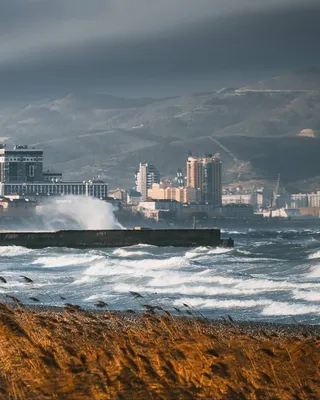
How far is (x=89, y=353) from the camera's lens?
11312 millimetres

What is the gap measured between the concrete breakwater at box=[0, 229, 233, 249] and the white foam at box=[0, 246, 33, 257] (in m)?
2.17

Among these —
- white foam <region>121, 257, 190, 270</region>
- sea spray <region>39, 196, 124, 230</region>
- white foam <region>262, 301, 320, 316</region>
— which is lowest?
sea spray <region>39, 196, 124, 230</region>

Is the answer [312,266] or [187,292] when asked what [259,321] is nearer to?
[187,292]

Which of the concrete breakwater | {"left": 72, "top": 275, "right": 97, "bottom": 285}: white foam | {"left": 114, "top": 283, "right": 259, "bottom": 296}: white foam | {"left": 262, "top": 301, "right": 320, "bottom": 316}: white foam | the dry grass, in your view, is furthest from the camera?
the concrete breakwater

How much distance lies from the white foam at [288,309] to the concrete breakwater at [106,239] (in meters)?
50.2

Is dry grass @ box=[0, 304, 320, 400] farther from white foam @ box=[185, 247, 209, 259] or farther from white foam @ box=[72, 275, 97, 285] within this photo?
white foam @ box=[185, 247, 209, 259]

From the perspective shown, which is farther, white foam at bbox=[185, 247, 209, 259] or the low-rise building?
the low-rise building

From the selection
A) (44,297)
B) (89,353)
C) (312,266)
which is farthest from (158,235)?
(89,353)

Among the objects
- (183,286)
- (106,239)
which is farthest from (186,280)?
(106,239)

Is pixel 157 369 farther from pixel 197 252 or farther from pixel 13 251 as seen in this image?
pixel 13 251

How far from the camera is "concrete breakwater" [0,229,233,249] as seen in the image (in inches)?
3095

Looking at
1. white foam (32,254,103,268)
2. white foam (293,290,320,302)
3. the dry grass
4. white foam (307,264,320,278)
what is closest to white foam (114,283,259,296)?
white foam (293,290,320,302)

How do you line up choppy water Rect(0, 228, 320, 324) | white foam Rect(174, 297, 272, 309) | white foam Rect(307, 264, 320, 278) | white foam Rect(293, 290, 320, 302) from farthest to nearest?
white foam Rect(307, 264, 320, 278)
white foam Rect(293, 290, 320, 302)
white foam Rect(174, 297, 272, 309)
choppy water Rect(0, 228, 320, 324)

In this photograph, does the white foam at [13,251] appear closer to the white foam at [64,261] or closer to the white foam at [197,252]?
the white foam at [64,261]
